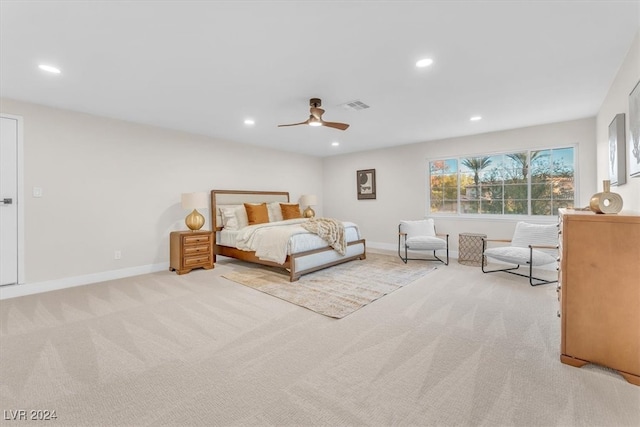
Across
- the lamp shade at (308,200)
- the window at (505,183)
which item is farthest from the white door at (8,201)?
the window at (505,183)

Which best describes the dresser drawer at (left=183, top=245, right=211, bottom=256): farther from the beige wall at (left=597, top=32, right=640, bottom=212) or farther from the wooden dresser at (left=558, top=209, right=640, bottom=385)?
the beige wall at (left=597, top=32, right=640, bottom=212)

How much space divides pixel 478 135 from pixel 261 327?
5266 millimetres

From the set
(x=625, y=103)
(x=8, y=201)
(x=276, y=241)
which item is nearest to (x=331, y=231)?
(x=276, y=241)

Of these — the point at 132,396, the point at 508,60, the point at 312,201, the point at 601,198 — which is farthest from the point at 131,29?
the point at 312,201

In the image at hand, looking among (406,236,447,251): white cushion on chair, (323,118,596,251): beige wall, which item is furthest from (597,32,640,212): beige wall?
(406,236,447,251): white cushion on chair

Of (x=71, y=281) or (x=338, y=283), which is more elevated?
(x=71, y=281)

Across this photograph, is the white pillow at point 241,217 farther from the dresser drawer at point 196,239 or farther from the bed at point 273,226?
the dresser drawer at point 196,239

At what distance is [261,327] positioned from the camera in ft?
8.64

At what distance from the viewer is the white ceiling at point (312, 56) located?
1942 millimetres

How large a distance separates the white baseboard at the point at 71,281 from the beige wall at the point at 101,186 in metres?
0.05

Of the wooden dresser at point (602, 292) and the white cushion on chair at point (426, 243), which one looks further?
the white cushion on chair at point (426, 243)

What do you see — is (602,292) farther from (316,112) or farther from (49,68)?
(49,68)

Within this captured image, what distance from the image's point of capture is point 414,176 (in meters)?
6.33

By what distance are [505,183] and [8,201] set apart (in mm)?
7527
